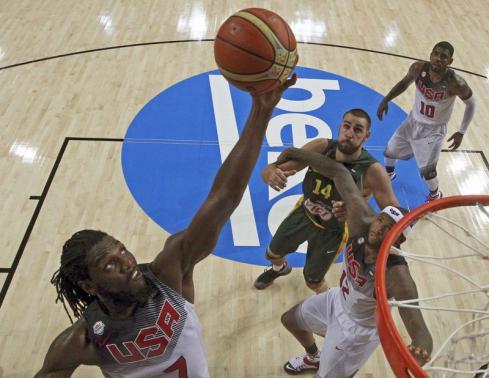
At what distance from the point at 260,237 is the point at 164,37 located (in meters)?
4.43

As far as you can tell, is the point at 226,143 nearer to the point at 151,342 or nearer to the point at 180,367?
the point at 180,367

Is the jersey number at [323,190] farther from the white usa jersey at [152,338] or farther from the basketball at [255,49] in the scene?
the white usa jersey at [152,338]

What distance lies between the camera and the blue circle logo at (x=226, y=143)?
17.0ft

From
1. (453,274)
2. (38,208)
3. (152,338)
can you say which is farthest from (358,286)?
(38,208)

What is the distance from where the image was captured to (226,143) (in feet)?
19.9

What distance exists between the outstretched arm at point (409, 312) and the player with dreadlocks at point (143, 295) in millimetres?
917

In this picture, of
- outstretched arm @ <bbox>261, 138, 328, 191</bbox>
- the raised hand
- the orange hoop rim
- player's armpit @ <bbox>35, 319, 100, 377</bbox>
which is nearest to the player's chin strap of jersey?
the orange hoop rim

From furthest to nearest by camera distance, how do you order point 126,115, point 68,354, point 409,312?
point 126,115 → point 409,312 → point 68,354

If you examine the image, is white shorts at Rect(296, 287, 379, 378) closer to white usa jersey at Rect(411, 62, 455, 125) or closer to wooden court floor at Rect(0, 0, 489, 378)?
wooden court floor at Rect(0, 0, 489, 378)

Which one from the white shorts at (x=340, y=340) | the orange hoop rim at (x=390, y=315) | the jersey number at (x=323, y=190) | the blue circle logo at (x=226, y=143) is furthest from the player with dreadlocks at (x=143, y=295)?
the blue circle logo at (x=226, y=143)

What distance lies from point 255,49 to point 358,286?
58.6 inches

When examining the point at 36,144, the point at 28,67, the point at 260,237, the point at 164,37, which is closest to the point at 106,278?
the point at 260,237

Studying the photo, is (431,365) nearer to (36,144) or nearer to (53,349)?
(53,349)

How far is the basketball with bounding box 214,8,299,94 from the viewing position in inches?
115
